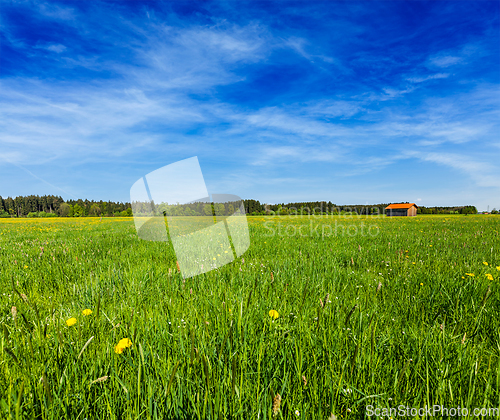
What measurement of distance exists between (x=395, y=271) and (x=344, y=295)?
69.6 inches

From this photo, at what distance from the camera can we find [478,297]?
3.05 meters

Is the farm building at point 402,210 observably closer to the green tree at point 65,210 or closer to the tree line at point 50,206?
the tree line at point 50,206

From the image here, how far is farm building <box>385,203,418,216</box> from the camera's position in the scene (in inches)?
2881

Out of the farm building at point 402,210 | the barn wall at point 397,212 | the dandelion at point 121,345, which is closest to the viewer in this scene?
the dandelion at point 121,345

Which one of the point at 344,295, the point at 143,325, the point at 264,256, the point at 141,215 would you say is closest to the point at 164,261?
the point at 141,215

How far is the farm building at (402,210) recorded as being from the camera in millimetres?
73169

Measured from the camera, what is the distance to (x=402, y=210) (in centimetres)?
7475

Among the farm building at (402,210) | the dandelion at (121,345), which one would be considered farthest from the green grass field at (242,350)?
the farm building at (402,210)

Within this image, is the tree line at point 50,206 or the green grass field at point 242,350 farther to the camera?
the tree line at point 50,206

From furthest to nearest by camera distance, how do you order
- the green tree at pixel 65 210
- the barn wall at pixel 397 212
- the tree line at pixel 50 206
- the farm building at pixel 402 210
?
the tree line at pixel 50 206 < the green tree at pixel 65 210 < the barn wall at pixel 397 212 < the farm building at pixel 402 210

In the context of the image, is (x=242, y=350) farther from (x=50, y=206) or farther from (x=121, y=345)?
(x=50, y=206)

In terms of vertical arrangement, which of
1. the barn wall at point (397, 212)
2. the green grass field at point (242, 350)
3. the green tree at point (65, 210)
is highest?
the green tree at point (65, 210)

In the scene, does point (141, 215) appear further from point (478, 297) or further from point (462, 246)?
point (462, 246)

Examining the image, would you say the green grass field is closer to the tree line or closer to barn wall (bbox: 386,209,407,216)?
barn wall (bbox: 386,209,407,216)
